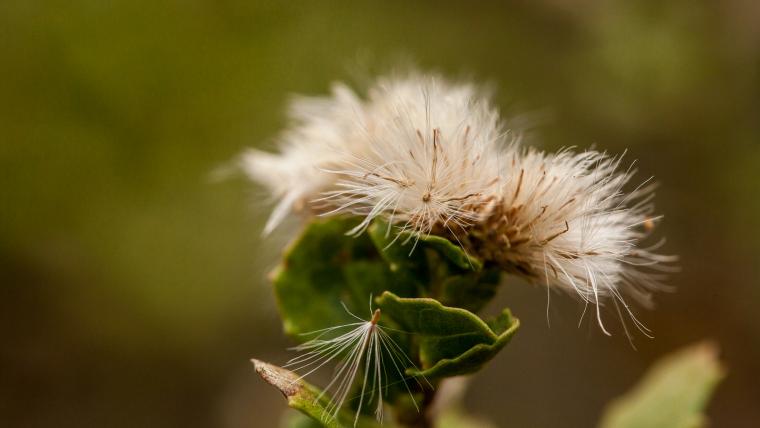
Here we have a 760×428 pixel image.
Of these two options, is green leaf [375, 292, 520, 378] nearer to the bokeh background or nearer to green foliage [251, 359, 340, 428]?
green foliage [251, 359, 340, 428]

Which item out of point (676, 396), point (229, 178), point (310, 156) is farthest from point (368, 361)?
point (229, 178)

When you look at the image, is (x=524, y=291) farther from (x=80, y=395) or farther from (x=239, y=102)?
(x=80, y=395)

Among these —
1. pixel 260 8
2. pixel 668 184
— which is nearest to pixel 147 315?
pixel 260 8

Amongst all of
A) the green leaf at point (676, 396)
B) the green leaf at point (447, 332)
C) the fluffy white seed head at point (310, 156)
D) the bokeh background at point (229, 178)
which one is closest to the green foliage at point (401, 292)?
the green leaf at point (447, 332)

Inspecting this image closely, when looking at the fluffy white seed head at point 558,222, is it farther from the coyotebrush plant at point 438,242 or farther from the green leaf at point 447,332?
the green leaf at point 447,332

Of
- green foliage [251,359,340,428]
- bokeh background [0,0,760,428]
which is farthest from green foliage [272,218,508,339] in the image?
bokeh background [0,0,760,428]

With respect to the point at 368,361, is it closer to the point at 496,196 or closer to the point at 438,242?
the point at 438,242

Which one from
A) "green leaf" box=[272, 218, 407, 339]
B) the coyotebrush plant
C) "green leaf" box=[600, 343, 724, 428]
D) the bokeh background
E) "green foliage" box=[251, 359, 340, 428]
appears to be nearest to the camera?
"green foliage" box=[251, 359, 340, 428]
